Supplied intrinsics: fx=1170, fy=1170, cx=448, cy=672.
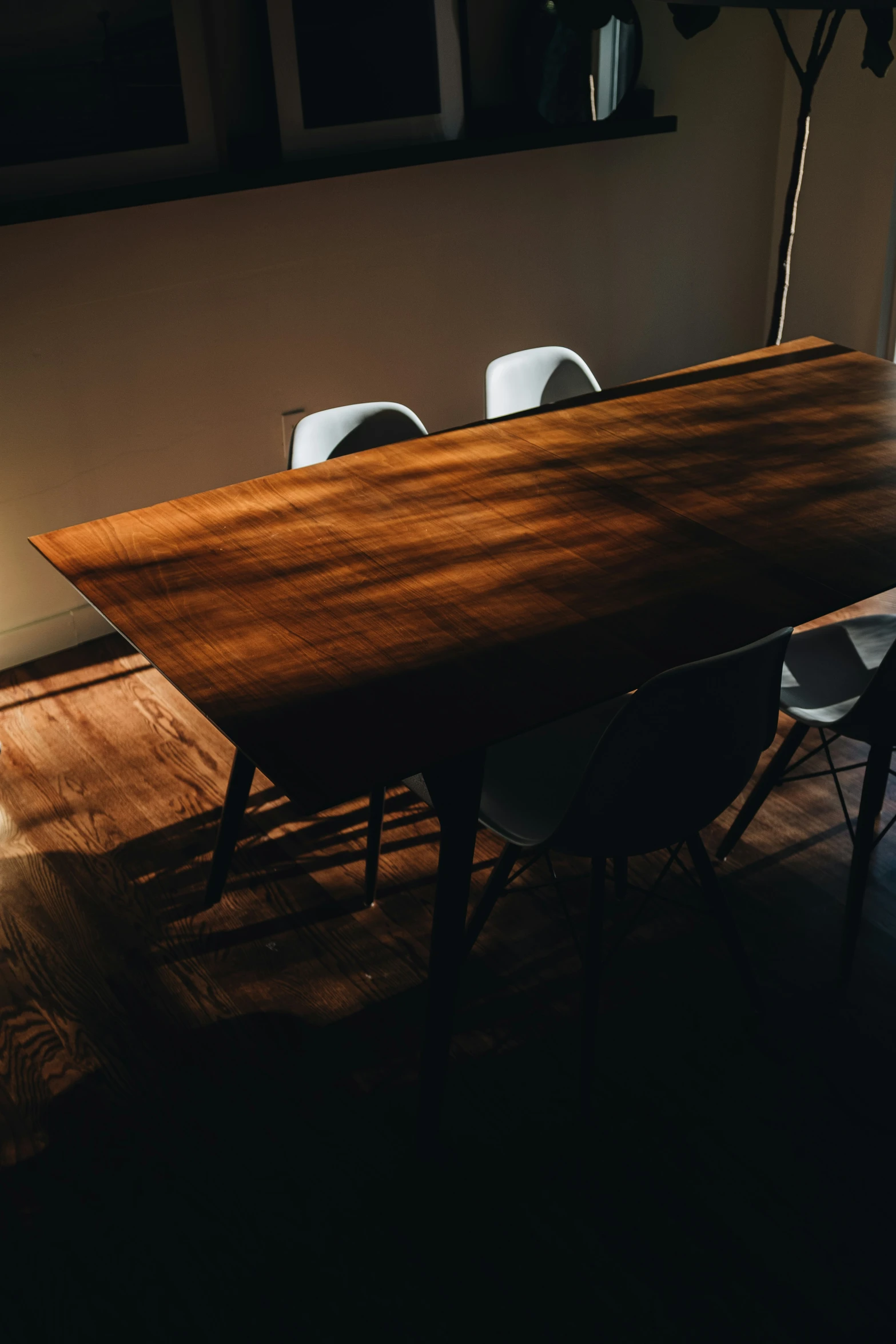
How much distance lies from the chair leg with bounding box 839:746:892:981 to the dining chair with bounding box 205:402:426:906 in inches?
37.8

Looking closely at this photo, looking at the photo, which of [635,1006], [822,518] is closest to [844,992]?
[635,1006]

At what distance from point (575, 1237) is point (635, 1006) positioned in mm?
516

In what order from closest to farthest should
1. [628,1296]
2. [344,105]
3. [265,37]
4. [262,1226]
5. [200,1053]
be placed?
1. [628,1296]
2. [262,1226]
3. [200,1053]
4. [265,37]
5. [344,105]

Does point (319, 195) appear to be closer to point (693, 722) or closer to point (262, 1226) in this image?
point (693, 722)

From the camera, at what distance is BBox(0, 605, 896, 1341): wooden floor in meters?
1.77

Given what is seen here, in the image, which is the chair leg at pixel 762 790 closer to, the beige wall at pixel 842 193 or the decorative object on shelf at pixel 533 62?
the decorative object on shelf at pixel 533 62

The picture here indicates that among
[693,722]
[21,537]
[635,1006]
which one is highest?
[693,722]

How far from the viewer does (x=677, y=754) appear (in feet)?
6.01

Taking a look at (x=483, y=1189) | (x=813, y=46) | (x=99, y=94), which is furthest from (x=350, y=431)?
(x=813, y=46)

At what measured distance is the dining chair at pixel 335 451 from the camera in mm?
2518

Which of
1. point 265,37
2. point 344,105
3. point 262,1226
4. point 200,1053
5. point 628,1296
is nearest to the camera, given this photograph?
point 628,1296

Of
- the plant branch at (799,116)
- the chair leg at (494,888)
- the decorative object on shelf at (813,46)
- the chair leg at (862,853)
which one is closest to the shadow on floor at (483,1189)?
the chair leg at (862,853)

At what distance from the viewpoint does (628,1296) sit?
1747 millimetres

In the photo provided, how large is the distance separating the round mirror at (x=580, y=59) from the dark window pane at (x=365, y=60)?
415mm
